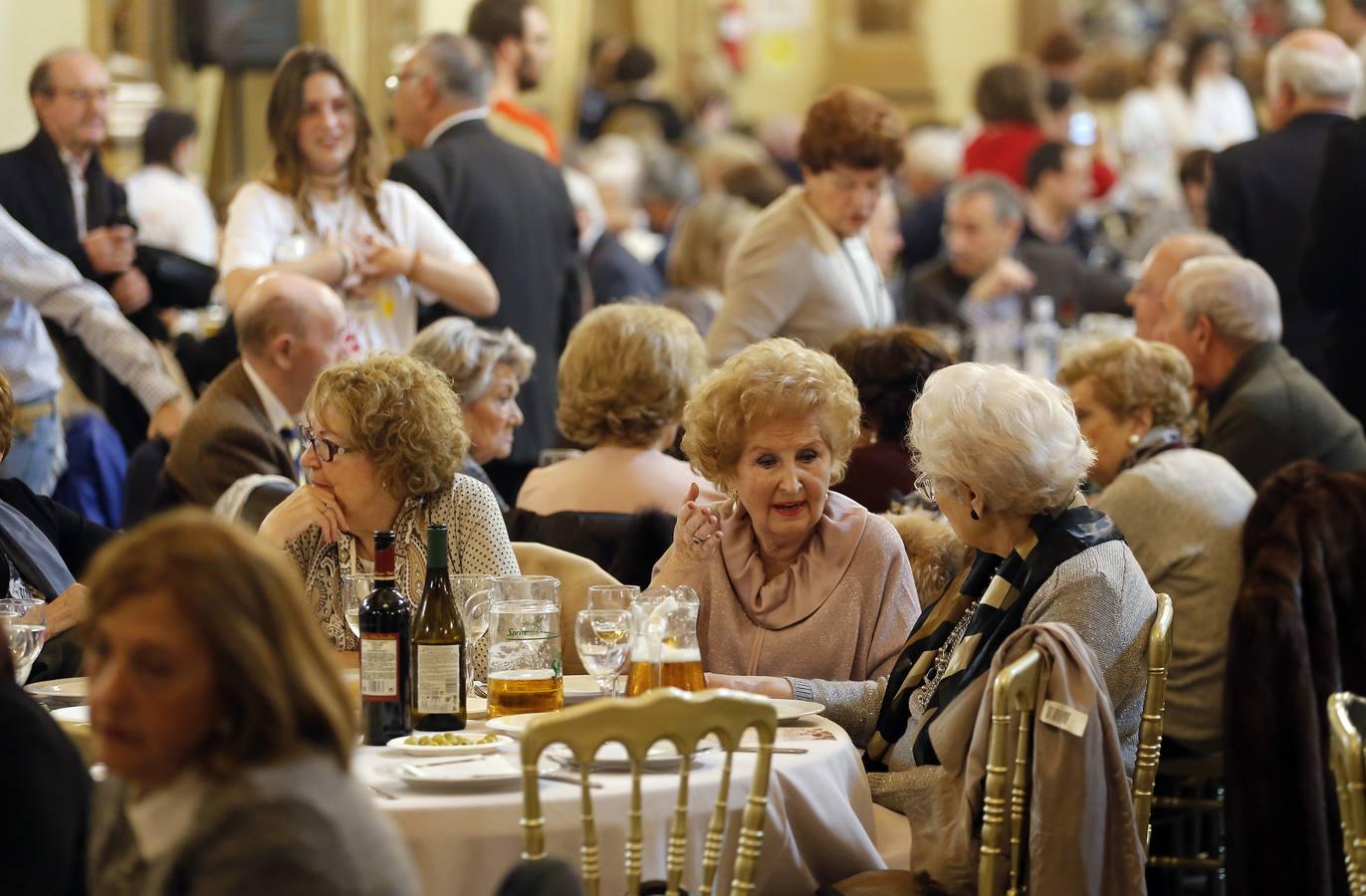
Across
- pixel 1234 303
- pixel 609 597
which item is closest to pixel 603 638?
pixel 609 597

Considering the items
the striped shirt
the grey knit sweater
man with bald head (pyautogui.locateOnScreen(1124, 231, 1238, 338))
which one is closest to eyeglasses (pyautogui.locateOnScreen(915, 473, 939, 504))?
the grey knit sweater

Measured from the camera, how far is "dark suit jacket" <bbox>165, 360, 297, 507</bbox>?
157 inches

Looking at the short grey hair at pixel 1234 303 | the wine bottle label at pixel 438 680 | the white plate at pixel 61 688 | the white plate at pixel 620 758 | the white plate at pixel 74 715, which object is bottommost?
the white plate at pixel 620 758

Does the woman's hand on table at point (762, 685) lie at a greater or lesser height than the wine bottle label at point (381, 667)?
lesser

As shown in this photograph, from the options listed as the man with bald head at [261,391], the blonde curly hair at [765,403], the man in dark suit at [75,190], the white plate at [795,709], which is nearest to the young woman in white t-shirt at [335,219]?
the man with bald head at [261,391]

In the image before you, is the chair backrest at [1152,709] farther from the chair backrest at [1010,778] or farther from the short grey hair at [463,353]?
the short grey hair at [463,353]

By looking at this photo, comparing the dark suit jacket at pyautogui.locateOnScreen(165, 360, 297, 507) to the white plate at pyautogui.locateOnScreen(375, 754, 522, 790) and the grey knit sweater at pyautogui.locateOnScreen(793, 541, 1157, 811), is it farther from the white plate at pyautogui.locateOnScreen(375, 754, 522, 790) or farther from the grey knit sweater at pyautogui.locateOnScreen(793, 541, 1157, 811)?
the white plate at pyautogui.locateOnScreen(375, 754, 522, 790)

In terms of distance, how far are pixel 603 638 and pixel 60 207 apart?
3456 millimetres

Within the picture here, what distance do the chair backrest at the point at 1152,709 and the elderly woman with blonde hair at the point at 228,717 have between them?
4.97ft

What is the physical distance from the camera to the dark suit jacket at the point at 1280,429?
4461mm

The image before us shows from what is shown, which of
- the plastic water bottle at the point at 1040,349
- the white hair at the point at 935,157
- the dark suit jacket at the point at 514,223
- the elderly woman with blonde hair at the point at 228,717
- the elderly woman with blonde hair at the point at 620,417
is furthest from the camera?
the white hair at the point at 935,157

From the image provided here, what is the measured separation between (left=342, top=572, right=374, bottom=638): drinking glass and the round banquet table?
0.25m

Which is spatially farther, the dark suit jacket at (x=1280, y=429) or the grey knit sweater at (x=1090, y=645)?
the dark suit jacket at (x=1280, y=429)

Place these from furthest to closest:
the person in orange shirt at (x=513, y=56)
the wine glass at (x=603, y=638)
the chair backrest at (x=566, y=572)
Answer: the person in orange shirt at (x=513, y=56) < the chair backrest at (x=566, y=572) < the wine glass at (x=603, y=638)
